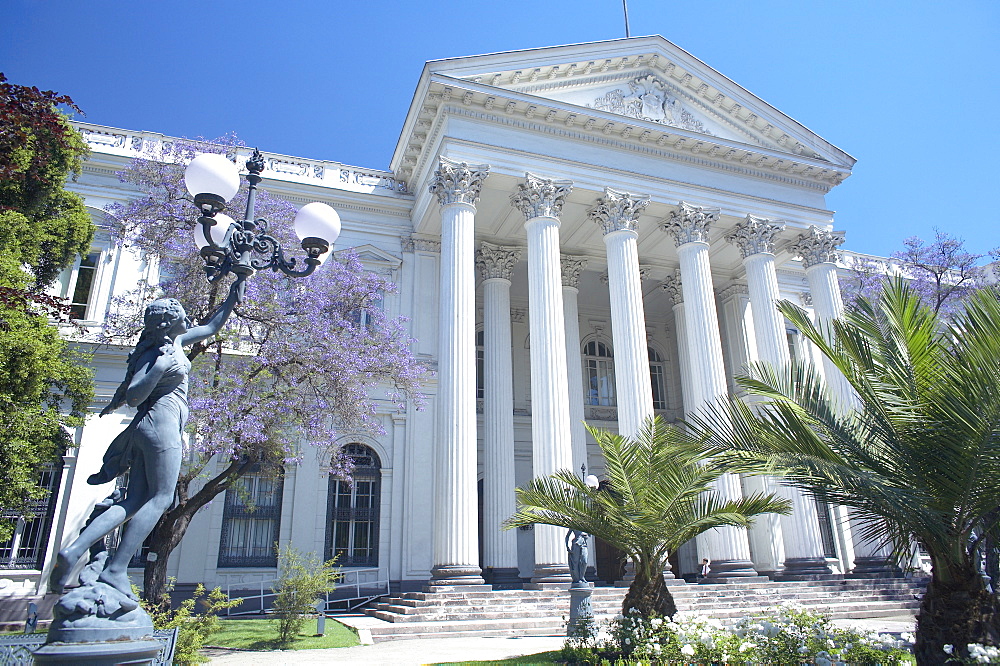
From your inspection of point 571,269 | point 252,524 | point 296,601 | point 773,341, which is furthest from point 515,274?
point 296,601

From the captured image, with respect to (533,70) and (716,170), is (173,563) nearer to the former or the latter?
(533,70)

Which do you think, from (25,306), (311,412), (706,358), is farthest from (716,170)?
(25,306)

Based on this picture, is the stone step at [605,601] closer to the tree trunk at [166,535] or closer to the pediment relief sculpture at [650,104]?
the tree trunk at [166,535]

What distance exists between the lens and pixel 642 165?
1953cm

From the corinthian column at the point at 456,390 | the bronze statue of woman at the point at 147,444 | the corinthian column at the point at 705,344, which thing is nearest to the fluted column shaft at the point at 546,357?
the corinthian column at the point at 456,390

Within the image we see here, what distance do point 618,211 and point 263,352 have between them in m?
10.2

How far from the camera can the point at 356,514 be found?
1877 centimetres

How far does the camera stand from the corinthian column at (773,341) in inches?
691

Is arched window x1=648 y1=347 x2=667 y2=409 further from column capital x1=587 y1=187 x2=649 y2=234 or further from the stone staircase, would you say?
the stone staircase

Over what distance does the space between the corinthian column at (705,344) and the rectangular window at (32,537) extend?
52.0 ft

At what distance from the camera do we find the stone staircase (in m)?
12.2

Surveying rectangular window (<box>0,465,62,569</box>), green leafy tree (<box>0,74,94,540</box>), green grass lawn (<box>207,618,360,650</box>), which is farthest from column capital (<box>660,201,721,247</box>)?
rectangular window (<box>0,465,62,569</box>)

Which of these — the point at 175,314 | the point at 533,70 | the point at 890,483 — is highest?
the point at 533,70

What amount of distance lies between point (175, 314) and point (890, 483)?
6.67m
